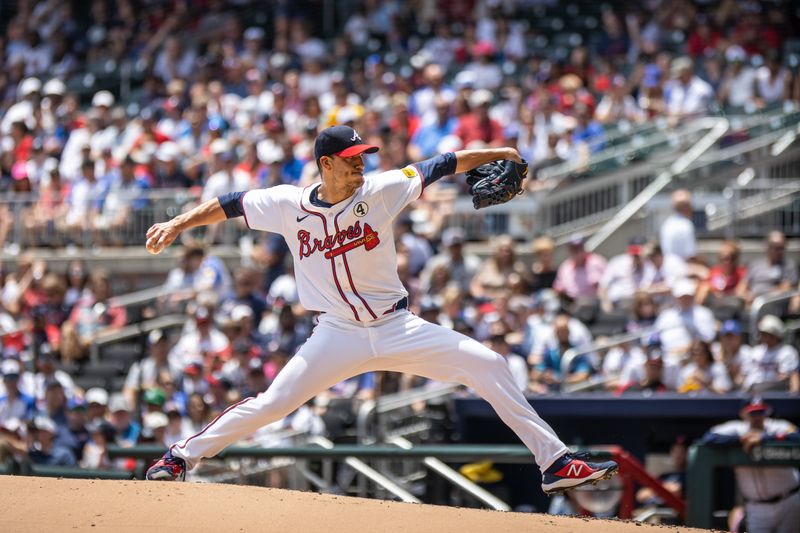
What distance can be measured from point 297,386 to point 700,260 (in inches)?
250

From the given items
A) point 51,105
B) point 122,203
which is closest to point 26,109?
point 51,105

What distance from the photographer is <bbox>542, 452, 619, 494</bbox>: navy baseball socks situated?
6207 millimetres

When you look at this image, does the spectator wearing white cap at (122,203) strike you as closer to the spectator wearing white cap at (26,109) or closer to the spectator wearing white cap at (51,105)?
the spectator wearing white cap at (51,105)

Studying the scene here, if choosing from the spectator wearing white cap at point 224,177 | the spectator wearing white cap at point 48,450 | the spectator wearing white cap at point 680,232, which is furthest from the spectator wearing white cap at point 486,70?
the spectator wearing white cap at point 48,450

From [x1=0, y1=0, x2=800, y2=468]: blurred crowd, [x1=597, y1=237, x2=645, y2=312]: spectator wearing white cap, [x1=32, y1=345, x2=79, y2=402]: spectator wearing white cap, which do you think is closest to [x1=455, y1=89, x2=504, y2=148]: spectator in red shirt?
[x1=0, y1=0, x2=800, y2=468]: blurred crowd

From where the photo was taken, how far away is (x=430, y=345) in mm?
6227

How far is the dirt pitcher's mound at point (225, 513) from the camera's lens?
19.1ft

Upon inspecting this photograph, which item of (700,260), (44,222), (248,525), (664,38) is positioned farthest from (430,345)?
(664,38)

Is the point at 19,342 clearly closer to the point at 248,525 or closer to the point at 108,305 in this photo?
the point at 108,305

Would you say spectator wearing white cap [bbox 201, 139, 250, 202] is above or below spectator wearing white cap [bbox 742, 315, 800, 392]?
above

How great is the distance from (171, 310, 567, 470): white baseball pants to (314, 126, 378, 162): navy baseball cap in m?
0.80

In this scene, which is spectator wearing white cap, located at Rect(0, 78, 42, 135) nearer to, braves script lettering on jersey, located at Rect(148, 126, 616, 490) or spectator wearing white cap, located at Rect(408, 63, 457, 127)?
spectator wearing white cap, located at Rect(408, 63, 457, 127)

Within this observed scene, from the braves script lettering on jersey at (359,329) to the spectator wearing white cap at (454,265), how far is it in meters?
5.56

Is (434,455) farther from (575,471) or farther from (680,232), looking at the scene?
(680,232)
